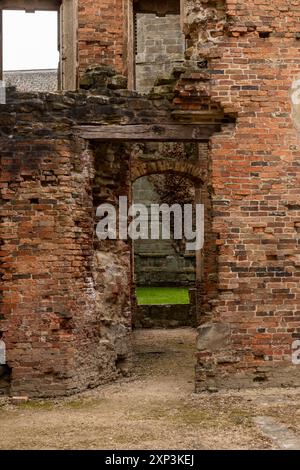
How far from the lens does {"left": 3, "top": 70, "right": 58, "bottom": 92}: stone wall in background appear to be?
4175 centimetres

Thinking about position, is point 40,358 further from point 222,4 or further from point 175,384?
point 222,4

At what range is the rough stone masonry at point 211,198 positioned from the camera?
769cm

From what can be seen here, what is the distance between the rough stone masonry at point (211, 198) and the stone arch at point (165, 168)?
496 centimetres

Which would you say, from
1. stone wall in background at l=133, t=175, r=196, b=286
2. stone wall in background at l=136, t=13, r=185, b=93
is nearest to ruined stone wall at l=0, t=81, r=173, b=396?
stone wall in background at l=136, t=13, r=185, b=93

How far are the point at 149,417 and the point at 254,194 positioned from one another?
9.95ft

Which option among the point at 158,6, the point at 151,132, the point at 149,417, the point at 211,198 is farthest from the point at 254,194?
the point at 158,6

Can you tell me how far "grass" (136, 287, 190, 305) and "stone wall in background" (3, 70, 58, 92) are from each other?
76.4 feet

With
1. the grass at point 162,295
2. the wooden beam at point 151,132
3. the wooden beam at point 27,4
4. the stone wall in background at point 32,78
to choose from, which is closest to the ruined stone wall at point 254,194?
the wooden beam at point 151,132

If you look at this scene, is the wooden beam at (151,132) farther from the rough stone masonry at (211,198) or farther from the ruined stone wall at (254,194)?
the ruined stone wall at (254,194)

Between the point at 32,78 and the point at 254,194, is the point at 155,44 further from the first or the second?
the point at 32,78

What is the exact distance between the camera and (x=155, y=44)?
2123 centimetres

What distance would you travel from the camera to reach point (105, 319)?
8.60 m

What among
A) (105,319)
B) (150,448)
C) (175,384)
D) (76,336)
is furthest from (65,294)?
(150,448)

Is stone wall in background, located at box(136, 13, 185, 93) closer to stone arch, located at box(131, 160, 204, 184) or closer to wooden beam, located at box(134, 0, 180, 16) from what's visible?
stone arch, located at box(131, 160, 204, 184)
